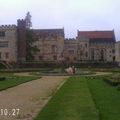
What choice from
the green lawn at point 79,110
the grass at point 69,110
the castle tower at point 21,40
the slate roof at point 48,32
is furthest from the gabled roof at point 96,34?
the grass at point 69,110

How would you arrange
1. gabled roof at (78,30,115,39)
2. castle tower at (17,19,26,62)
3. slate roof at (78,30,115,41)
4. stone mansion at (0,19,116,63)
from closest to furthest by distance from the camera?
castle tower at (17,19,26,62) < stone mansion at (0,19,116,63) < slate roof at (78,30,115,41) < gabled roof at (78,30,115,39)

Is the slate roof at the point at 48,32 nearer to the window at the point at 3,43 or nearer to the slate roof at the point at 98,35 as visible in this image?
the slate roof at the point at 98,35

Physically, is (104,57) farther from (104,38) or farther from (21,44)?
(21,44)

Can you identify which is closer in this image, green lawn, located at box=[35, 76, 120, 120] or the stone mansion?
green lawn, located at box=[35, 76, 120, 120]

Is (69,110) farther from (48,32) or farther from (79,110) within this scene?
(48,32)

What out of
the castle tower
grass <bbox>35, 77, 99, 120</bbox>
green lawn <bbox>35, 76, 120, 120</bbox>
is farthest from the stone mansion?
grass <bbox>35, 77, 99, 120</bbox>

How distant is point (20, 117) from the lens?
1277 centimetres

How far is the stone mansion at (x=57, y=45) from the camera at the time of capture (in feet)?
287

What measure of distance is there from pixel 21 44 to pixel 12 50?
250 centimetres

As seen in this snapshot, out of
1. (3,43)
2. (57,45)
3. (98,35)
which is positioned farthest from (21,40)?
(98,35)

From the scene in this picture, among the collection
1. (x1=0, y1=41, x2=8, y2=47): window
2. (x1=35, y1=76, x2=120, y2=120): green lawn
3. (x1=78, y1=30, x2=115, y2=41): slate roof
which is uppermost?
(x1=78, y1=30, x2=115, y2=41): slate roof

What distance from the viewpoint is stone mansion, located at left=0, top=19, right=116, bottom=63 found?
87.5m

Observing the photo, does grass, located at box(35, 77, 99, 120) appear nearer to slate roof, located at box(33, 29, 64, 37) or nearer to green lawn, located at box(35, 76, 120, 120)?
green lawn, located at box(35, 76, 120, 120)

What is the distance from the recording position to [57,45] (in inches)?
4173
